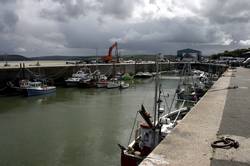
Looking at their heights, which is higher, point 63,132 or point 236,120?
point 236,120

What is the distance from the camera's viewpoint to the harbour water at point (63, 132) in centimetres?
1452

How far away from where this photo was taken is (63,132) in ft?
63.7

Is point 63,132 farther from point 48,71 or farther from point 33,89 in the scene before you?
point 48,71

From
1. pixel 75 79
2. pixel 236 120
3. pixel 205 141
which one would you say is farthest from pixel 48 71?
pixel 205 141

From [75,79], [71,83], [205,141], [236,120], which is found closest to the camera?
[205,141]

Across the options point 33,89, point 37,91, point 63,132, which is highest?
point 33,89

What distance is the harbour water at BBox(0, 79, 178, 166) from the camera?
14516 millimetres

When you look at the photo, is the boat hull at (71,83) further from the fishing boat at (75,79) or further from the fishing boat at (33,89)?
the fishing boat at (33,89)

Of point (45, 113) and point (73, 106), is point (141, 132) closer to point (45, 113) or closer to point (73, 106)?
point (45, 113)

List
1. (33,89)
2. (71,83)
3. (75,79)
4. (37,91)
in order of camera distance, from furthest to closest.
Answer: (75,79) < (71,83) < (37,91) < (33,89)

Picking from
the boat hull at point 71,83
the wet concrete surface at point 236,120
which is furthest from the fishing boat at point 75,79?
the wet concrete surface at point 236,120

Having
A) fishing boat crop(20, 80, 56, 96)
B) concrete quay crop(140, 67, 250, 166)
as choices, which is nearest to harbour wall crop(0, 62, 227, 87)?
fishing boat crop(20, 80, 56, 96)

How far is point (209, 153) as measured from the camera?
6.33 meters

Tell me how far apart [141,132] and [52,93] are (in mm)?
29576
